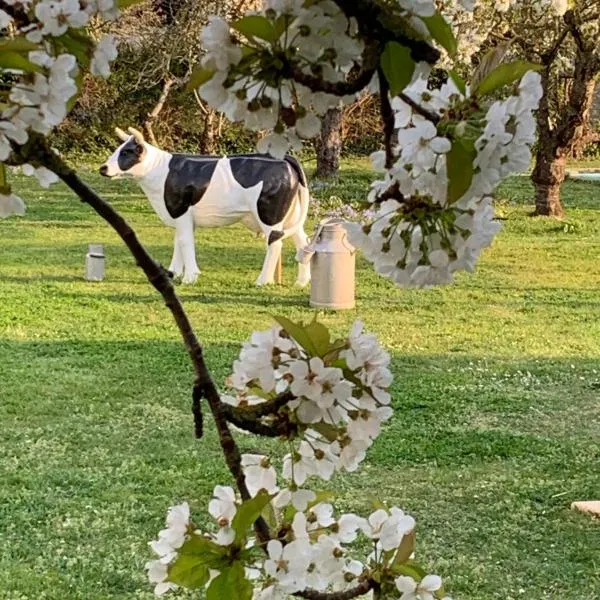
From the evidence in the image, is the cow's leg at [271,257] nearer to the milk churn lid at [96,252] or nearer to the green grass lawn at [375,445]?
the green grass lawn at [375,445]

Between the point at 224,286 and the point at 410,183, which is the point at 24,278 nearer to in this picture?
the point at 224,286

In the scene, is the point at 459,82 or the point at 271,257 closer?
the point at 459,82

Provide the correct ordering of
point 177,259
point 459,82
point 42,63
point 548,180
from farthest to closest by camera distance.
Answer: point 548,180, point 177,259, point 459,82, point 42,63

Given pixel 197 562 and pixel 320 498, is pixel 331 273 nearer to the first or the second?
pixel 320 498

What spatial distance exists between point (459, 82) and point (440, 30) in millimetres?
65

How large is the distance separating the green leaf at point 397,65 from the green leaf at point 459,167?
0.15 ft

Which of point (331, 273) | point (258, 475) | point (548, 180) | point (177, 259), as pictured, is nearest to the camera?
point (258, 475)

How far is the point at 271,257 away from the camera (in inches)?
253

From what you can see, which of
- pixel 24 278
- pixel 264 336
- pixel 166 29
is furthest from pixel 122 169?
pixel 264 336

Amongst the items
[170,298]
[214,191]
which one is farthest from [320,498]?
[214,191]

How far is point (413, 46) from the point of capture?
47 centimetres

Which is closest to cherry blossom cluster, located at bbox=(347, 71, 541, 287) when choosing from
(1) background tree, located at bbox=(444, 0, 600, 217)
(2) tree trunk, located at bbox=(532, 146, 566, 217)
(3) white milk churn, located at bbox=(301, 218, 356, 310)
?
(3) white milk churn, located at bbox=(301, 218, 356, 310)

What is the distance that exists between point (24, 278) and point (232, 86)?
6213 millimetres

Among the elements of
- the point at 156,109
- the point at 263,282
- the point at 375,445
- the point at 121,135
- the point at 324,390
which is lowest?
the point at 375,445
